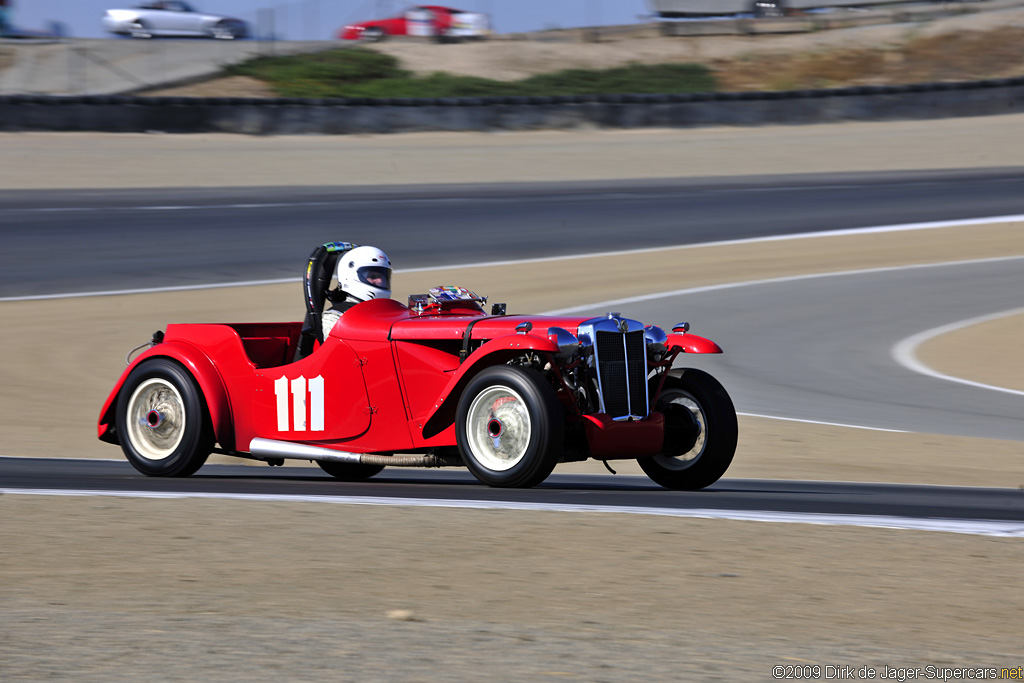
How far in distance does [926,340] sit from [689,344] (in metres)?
10.7

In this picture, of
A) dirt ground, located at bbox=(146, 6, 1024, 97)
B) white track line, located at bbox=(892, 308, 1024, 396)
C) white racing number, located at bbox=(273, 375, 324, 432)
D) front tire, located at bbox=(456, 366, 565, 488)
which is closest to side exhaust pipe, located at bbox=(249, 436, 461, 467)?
white racing number, located at bbox=(273, 375, 324, 432)

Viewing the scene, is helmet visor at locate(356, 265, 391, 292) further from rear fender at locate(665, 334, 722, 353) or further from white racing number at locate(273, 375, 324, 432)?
rear fender at locate(665, 334, 722, 353)

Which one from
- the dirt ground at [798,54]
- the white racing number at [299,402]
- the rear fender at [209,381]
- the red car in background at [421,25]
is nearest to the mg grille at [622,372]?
the white racing number at [299,402]

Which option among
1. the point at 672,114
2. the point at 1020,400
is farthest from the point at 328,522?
the point at 672,114

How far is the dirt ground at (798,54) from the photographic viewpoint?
43.3 meters

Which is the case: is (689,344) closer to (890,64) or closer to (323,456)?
(323,456)

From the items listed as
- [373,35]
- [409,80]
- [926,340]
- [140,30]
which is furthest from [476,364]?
[140,30]

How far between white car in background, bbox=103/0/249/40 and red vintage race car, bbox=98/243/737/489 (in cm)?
3930

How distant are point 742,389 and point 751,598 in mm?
9260

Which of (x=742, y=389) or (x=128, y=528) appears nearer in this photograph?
(x=128, y=528)

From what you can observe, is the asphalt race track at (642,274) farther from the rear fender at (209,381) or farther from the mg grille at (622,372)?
the mg grille at (622,372)

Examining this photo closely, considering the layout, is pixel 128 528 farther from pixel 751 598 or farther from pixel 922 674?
pixel 922 674

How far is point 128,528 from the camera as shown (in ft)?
22.3

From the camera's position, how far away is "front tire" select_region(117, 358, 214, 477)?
8.76m
